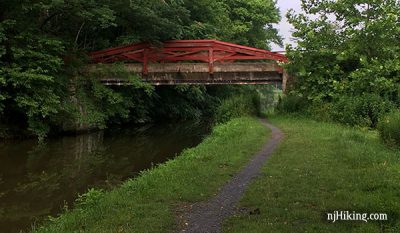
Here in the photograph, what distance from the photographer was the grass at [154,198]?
23.4 feet

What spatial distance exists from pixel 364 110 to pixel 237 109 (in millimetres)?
10219

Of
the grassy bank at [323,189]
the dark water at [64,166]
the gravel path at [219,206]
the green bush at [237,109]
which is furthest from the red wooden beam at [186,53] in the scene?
the gravel path at [219,206]

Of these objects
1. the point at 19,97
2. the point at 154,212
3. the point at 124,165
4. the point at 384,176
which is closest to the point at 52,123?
the point at 19,97

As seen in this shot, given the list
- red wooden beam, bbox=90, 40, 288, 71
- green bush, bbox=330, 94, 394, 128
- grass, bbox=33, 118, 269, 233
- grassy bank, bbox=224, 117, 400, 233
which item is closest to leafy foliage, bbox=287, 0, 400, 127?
green bush, bbox=330, 94, 394, 128

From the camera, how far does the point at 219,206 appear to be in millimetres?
7969

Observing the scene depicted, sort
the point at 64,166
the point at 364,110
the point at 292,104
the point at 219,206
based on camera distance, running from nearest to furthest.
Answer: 1. the point at 219,206
2. the point at 64,166
3. the point at 364,110
4. the point at 292,104

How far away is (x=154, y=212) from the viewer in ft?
24.9

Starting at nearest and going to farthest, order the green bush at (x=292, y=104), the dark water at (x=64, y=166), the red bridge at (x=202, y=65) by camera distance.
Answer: the dark water at (x=64, y=166)
the green bush at (x=292, y=104)
the red bridge at (x=202, y=65)

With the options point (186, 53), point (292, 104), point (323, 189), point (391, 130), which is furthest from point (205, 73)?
point (323, 189)

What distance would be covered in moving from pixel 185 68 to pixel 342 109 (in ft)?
36.6

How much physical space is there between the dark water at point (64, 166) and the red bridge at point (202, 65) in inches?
188

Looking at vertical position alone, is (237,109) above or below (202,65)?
below

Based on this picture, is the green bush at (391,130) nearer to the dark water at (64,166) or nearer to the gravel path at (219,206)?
the gravel path at (219,206)

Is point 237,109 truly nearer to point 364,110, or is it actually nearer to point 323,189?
point 364,110
